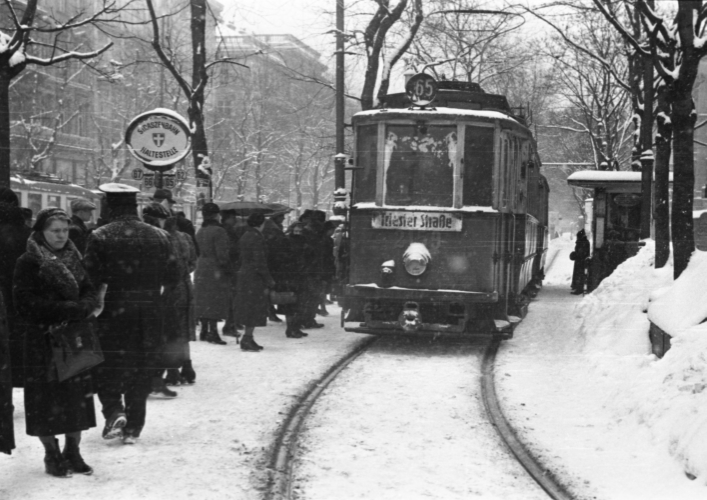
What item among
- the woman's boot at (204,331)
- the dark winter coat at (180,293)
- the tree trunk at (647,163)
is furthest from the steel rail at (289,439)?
the tree trunk at (647,163)

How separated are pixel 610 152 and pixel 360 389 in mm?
26234

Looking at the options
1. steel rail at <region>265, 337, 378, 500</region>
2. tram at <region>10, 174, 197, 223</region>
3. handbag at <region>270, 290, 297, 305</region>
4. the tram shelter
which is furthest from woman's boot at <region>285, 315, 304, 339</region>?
tram at <region>10, 174, 197, 223</region>

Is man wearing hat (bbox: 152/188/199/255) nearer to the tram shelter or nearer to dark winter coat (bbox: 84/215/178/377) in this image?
dark winter coat (bbox: 84/215/178/377)

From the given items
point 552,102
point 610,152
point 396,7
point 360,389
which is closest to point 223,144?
point 552,102

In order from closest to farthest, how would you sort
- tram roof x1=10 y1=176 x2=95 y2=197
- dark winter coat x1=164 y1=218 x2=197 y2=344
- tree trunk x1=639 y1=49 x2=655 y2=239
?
dark winter coat x1=164 y1=218 x2=197 y2=344 < tree trunk x1=639 y1=49 x2=655 y2=239 < tram roof x1=10 y1=176 x2=95 y2=197

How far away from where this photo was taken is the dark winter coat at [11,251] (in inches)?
284

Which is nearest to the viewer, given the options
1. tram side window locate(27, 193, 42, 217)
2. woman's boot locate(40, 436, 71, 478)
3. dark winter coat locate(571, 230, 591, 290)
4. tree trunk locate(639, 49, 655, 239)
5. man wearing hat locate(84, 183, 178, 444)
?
woman's boot locate(40, 436, 71, 478)

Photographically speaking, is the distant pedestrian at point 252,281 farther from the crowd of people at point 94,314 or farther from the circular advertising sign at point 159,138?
the crowd of people at point 94,314

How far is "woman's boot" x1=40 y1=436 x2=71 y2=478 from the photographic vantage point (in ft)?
18.8

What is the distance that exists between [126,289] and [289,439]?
64.2 inches

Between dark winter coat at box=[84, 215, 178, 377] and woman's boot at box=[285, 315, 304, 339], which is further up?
dark winter coat at box=[84, 215, 178, 377]

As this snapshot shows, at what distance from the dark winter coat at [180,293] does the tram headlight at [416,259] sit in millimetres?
2930

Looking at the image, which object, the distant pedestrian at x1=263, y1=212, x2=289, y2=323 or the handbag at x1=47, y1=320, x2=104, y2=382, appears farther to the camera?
the distant pedestrian at x1=263, y1=212, x2=289, y2=323

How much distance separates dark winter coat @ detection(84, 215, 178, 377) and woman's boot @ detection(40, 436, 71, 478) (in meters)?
0.74
